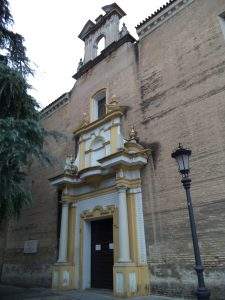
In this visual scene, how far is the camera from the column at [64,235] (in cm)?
1095

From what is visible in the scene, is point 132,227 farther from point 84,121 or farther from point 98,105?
point 98,105

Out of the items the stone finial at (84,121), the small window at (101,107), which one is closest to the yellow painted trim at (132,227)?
the stone finial at (84,121)

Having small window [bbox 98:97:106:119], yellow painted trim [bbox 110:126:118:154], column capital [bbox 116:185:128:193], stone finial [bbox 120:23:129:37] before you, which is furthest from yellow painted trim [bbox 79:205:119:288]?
stone finial [bbox 120:23:129:37]

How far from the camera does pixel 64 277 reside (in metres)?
10.6

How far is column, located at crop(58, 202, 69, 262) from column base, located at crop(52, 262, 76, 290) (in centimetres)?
26

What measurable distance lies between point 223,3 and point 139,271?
8811 millimetres

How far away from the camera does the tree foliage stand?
8391 mm

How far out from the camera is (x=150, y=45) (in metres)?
11.9

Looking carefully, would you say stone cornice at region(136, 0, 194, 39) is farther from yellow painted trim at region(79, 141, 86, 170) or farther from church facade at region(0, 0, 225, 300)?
yellow painted trim at region(79, 141, 86, 170)

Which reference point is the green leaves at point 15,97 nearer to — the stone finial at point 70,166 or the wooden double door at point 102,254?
the stone finial at point 70,166

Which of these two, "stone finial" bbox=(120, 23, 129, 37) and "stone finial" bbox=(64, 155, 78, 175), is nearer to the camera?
"stone finial" bbox=(64, 155, 78, 175)

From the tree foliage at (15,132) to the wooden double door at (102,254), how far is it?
309 centimetres

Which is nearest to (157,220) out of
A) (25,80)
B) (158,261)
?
(158,261)

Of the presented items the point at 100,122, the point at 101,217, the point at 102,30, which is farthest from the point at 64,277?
the point at 102,30
